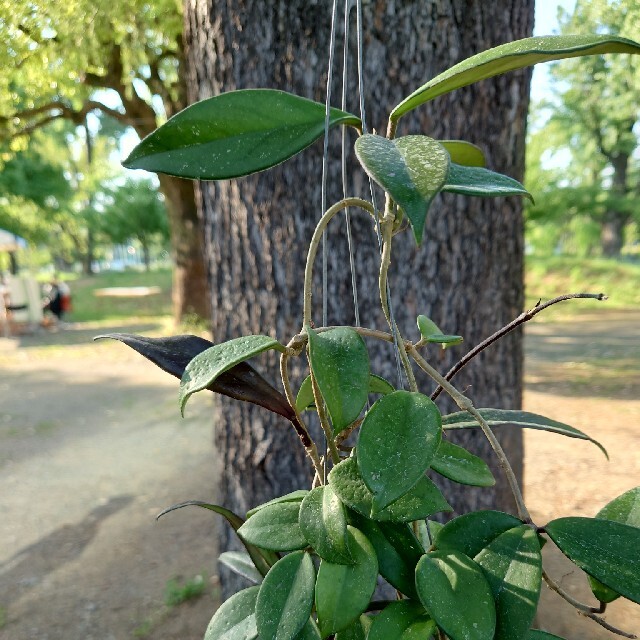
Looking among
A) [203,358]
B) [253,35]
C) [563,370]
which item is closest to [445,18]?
[253,35]

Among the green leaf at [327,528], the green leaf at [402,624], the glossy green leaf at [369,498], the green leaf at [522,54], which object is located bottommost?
the green leaf at [402,624]

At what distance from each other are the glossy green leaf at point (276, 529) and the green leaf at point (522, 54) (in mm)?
374

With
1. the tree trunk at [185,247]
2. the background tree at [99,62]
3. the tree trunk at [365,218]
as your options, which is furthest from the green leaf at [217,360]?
the tree trunk at [185,247]

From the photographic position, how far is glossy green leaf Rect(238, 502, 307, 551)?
550 millimetres

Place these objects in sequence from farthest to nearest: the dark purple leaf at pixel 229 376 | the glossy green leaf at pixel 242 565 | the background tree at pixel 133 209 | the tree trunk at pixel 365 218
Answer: the background tree at pixel 133 209 < the tree trunk at pixel 365 218 < the glossy green leaf at pixel 242 565 < the dark purple leaf at pixel 229 376

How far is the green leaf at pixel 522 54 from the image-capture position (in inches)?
17.1

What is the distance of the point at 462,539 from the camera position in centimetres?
52

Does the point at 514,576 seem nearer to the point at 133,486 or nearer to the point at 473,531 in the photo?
the point at 473,531

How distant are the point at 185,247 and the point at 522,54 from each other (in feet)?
25.3

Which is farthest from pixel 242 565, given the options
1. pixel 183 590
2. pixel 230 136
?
pixel 183 590

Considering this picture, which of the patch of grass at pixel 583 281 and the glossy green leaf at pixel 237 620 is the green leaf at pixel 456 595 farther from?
the patch of grass at pixel 583 281

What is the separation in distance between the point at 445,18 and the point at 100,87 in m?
5.65

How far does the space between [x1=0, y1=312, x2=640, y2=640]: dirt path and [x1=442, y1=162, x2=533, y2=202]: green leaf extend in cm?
112

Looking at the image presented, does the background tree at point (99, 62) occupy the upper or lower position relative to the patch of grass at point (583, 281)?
upper
